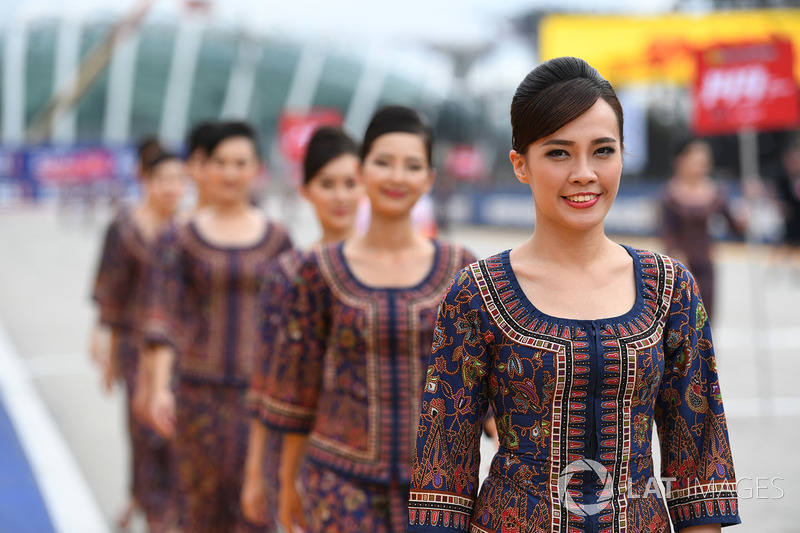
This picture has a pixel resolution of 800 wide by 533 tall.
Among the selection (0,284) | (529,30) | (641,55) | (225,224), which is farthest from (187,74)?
(225,224)

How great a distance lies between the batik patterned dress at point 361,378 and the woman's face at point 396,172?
224 mm

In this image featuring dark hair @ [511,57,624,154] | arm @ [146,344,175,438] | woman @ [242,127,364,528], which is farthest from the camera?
arm @ [146,344,175,438]

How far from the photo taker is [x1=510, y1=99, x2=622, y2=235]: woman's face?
7.60 ft

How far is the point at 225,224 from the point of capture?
5328 mm

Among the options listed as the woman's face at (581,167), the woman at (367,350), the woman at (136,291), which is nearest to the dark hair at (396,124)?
the woman at (367,350)

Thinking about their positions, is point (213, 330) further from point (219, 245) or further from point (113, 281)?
point (113, 281)

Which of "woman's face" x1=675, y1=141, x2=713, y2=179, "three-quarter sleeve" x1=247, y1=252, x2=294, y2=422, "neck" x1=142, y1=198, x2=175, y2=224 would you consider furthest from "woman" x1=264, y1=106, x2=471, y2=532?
"woman's face" x1=675, y1=141, x2=713, y2=179

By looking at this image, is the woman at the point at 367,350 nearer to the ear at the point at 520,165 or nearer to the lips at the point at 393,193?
the lips at the point at 393,193

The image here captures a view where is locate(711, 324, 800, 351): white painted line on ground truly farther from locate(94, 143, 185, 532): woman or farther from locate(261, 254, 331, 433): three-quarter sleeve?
locate(261, 254, 331, 433): three-quarter sleeve

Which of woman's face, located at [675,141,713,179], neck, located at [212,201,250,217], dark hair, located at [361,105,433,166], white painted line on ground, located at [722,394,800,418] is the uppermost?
woman's face, located at [675,141,713,179]

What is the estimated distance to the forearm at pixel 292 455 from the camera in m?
3.76

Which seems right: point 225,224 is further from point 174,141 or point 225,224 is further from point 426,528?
point 174,141

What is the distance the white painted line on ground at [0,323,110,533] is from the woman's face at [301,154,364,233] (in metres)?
2.77

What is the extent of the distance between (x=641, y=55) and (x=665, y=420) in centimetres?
3274
